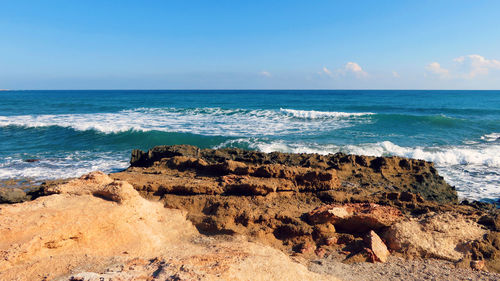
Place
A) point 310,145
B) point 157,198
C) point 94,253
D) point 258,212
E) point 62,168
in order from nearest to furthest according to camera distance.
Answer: point 94,253 < point 258,212 < point 157,198 < point 62,168 < point 310,145

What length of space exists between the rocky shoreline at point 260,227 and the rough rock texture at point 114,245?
2 centimetres

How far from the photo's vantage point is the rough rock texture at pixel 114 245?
314cm

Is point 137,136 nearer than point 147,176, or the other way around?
point 147,176

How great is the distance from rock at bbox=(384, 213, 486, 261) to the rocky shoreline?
15 mm

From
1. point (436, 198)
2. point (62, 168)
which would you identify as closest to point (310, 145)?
point (436, 198)

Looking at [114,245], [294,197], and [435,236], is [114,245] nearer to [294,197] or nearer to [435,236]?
[294,197]

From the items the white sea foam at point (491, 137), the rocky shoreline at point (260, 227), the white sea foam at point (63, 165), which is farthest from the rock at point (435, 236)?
the white sea foam at point (491, 137)

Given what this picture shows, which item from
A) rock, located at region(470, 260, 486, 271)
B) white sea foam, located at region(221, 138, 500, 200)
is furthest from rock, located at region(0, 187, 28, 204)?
white sea foam, located at region(221, 138, 500, 200)

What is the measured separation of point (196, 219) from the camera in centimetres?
488

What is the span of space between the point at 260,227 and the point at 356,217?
1.56 metres

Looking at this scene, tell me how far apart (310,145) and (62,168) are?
1075 centimetres

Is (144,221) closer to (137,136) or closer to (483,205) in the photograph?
(483,205)

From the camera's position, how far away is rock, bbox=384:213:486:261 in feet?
13.7

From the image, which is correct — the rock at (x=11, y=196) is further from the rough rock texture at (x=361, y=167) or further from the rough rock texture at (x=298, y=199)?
the rough rock texture at (x=361, y=167)
